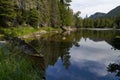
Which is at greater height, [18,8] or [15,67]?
[18,8]

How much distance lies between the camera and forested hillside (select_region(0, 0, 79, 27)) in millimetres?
51969

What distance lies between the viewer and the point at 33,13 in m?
70.1

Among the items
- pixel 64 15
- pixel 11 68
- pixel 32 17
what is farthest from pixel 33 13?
pixel 11 68

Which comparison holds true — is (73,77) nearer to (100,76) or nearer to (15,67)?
(100,76)

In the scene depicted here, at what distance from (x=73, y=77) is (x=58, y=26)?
3432 inches

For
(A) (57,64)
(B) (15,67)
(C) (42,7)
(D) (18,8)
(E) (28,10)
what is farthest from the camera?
(C) (42,7)

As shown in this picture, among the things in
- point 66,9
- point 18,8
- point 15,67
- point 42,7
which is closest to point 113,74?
point 15,67

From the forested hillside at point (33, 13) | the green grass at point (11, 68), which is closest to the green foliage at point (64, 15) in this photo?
the forested hillside at point (33, 13)

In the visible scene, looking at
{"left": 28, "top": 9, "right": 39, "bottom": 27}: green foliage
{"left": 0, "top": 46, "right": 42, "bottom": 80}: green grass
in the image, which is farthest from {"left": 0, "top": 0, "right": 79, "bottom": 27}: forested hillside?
{"left": 0, "top": 46, "right": 42, "bottom": 80}: green grass

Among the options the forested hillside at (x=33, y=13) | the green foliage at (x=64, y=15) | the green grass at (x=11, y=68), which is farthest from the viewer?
the green foliage at (x=64, y=15)

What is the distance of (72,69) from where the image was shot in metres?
21.2

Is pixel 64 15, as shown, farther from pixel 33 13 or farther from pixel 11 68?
pixel 11 68

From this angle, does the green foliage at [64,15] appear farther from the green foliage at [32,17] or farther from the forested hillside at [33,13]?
the green foliage at [32,17]

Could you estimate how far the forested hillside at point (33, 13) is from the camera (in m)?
52.0
